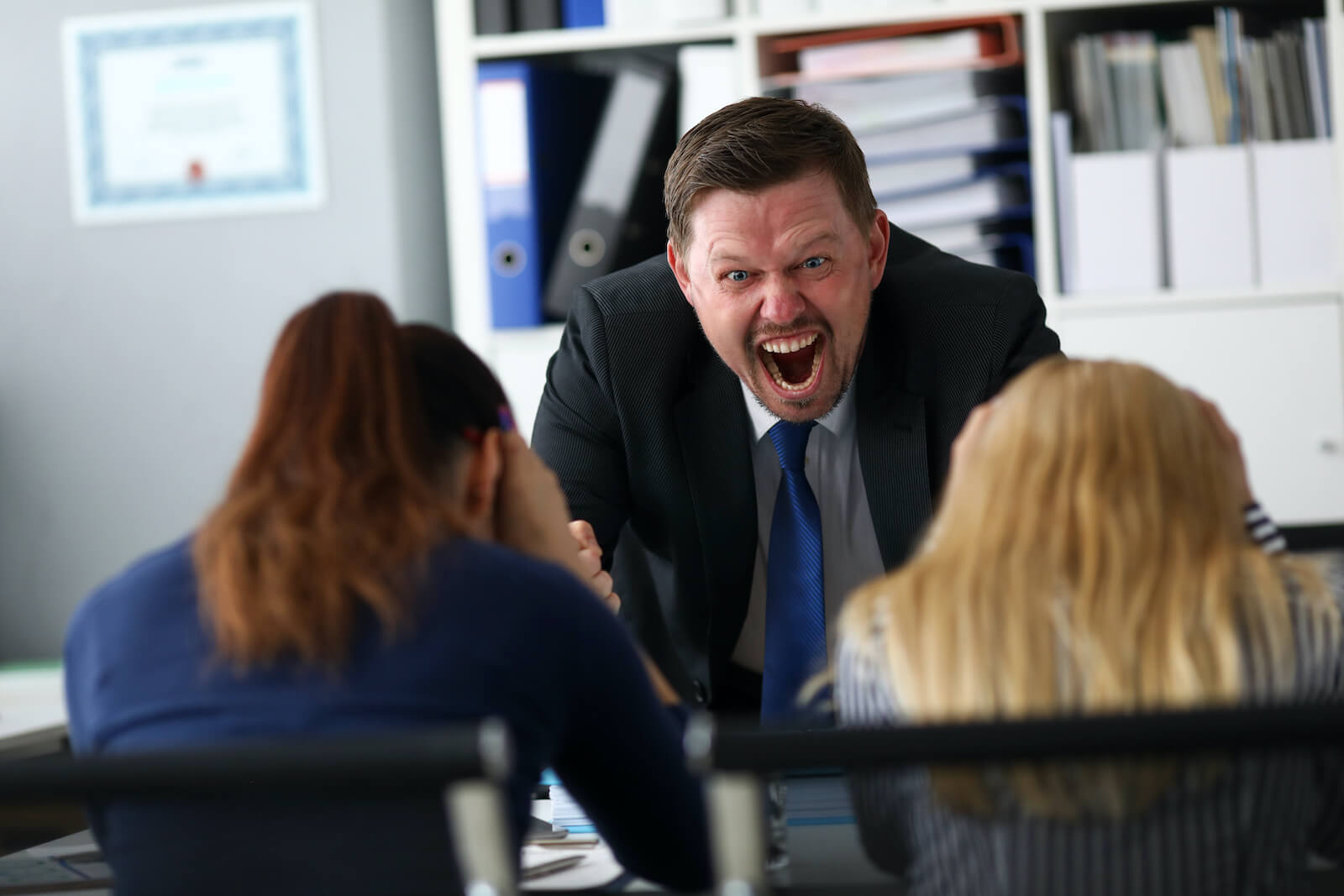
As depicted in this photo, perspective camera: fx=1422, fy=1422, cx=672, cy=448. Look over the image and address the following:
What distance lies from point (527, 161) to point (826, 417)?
96cm

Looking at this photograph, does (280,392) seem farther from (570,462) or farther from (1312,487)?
(1312,487)

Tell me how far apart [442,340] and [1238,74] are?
197 centimetres

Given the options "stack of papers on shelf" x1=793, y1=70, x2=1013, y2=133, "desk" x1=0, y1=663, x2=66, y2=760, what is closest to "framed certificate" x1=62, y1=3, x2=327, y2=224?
"desk" x1=0, y1=663, x2=66, y2=760

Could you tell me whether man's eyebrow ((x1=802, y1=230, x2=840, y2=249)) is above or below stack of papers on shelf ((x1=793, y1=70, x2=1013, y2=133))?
below

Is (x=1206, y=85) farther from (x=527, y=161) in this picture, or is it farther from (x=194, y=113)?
(x=194, y=113)

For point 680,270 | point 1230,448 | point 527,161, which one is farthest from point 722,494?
point 527,161

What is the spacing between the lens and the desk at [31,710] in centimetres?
192

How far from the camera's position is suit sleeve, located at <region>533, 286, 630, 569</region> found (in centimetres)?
187

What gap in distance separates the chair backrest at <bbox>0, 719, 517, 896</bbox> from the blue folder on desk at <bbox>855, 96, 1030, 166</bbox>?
200cm

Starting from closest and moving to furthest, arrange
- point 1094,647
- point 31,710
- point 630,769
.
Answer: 1. point 1094,647
2. point 630,769
3. point 31,710

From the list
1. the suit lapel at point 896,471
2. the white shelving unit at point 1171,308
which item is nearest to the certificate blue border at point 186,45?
the white shelving unit at point 1171,308

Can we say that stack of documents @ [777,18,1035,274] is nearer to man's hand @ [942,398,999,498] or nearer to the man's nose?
the man's nose

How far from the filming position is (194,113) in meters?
2.76

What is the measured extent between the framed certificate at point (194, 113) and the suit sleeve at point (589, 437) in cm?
103
